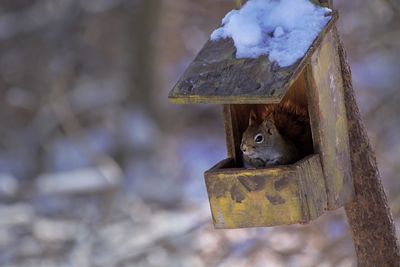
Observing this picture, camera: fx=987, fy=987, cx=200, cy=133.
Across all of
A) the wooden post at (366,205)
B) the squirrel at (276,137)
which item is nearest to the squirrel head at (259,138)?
the squirrel at (276,137)

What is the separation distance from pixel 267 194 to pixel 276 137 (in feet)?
0.84

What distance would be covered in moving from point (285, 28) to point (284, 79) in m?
0.28

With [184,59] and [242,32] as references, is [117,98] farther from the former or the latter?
[242,32]

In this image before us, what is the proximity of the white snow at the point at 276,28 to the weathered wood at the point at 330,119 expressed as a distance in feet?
0.23

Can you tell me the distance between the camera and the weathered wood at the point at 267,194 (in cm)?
275

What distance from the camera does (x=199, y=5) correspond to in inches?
327

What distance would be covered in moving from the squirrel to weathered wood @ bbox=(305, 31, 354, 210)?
0.43 ft

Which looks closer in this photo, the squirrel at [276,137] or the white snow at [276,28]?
the white snow at [276,28]

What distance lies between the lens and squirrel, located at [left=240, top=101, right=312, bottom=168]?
9.61 feet

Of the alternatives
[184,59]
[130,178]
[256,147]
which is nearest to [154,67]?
[184,59]

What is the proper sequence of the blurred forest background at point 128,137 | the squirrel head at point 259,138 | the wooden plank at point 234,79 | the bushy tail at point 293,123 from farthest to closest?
the blurred forest background at point 128,137 → the bushy tail at point 293,123 → the squirrel head at point 259,138 → the wooden plank at point 234,79

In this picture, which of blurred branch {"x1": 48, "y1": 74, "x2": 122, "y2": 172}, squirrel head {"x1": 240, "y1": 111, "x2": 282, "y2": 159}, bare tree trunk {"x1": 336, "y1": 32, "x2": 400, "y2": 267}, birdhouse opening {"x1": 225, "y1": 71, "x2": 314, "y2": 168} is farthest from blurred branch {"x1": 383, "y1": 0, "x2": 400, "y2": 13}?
blurred branch {"x1": 48, "y1": 74, "x2": 122, "y2": 172}

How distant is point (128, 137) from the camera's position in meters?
10.1

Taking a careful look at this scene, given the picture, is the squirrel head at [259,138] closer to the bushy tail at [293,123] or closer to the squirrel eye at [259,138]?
the squirrel eye at [259,138]
